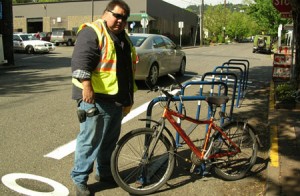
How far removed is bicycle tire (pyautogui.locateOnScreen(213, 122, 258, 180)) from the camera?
14.8 ft

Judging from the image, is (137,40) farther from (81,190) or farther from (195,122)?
(81,190)

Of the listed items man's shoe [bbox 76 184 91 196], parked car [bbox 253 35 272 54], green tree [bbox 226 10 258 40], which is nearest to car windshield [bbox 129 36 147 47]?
man's shoe [bbox 76 184 91 196]

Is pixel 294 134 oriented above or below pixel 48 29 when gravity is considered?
below

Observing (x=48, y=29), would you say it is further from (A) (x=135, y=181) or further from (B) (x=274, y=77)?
(A) (x=135, y=181)

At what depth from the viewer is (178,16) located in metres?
58.8

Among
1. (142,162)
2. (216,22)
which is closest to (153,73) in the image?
(142,162)

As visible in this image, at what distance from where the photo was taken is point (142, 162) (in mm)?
4188

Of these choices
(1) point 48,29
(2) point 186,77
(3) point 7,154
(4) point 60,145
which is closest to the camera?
(3) point 7,154

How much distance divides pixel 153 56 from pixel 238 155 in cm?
652

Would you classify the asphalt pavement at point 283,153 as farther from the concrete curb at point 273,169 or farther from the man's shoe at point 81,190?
the man's shoe at point 81,190

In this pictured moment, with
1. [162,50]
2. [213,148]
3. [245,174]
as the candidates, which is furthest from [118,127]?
[162,50]

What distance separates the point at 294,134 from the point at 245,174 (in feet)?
6.25

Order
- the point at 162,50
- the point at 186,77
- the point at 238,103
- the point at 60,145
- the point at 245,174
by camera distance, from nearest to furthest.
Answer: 1. the point at 245,174
2. the point at 60,145
3. the point at 238,103
4. the point at 162,50
5. the point at 186,77

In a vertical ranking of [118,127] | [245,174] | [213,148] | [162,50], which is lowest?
[245,174]
